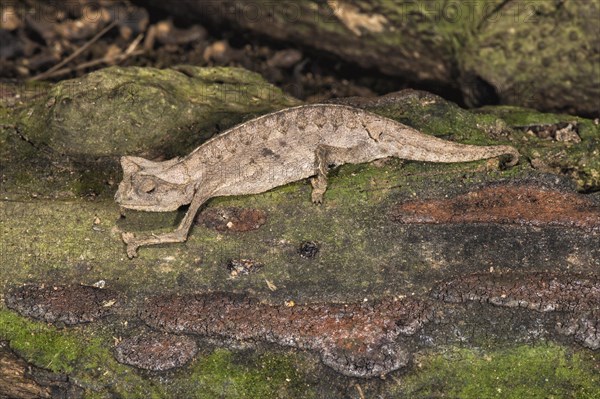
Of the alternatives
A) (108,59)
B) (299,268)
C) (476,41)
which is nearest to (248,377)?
(299,268)

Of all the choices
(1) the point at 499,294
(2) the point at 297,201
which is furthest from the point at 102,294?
(1) the point at 499,294

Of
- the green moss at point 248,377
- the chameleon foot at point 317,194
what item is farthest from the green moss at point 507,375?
the chameleon foot at point 317,194

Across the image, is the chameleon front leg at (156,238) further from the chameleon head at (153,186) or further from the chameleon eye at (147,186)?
the chameleon eye at (147,186)

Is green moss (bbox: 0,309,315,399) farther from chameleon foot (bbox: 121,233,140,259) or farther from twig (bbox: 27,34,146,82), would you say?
twig (bbox: 27,34,146,82)

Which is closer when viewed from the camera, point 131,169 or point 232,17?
point 131,169

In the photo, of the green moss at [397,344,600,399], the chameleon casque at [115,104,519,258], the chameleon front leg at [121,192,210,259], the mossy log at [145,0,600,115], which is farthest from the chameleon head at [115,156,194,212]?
the mossy log at [145,0,600,115]

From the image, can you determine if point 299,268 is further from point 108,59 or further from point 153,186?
point 108,59

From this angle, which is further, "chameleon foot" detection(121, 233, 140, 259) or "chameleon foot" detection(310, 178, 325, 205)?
"chameleon foot" detection(310, 178, 325, 205)

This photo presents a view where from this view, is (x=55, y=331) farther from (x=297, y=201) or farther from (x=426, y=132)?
(x=426, y=132)
